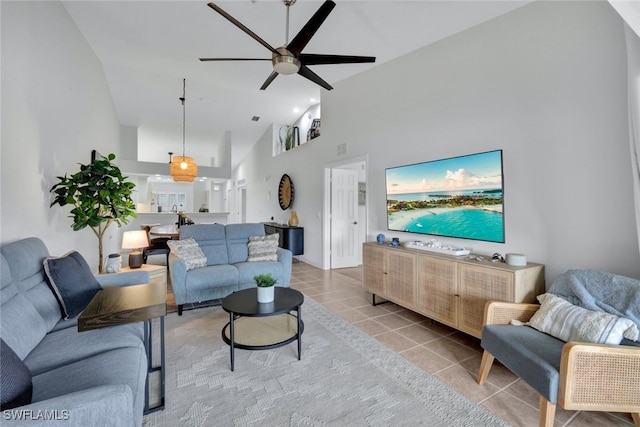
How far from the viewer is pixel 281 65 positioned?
2.41 metres

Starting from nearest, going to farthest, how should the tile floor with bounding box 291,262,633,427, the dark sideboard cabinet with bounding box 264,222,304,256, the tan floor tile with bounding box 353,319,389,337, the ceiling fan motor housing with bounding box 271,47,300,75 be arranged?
the tile floor with bounding box 291,262,633,427, the ceiling fan motor housing with bounding box 271,47,300,75, the tan floor tile with bounding box 353,319,389,337, the dark sideboard cabinet with bounding box 264,222,304,256

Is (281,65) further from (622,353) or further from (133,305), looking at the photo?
(622,353)

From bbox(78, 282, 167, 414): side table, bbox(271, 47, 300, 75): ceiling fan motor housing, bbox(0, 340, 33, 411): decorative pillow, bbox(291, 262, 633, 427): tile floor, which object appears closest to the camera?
bbox(0, 340, 33, 411): decorative pillow

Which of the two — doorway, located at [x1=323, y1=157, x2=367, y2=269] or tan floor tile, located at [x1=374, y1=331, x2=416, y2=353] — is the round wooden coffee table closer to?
tan floor tile, located at [x1=374, y1=331, x2=416, y2=353]

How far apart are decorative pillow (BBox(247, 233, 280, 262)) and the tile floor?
0.79m

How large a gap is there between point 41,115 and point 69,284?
164 centimetres

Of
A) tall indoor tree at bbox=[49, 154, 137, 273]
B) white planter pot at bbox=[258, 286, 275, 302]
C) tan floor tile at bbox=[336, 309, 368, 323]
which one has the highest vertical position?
tall indoor tree at bbox=[49, 154, 137, 273]

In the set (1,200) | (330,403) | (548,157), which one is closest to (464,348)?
(330,403)

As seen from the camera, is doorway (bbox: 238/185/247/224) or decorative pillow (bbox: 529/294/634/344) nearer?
decorative pillow (bbox: 529/294/634/344)

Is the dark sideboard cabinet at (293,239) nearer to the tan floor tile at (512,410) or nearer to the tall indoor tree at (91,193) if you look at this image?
the tall indoor tree at (91,193)

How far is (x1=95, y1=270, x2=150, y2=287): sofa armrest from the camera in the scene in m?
2.51

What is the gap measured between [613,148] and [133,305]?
135 inches

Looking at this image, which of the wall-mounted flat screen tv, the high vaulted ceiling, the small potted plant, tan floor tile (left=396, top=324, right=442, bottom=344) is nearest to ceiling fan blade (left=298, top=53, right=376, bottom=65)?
the high vaulted ceiling

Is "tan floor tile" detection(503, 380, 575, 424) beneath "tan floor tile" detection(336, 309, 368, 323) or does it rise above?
beneath
